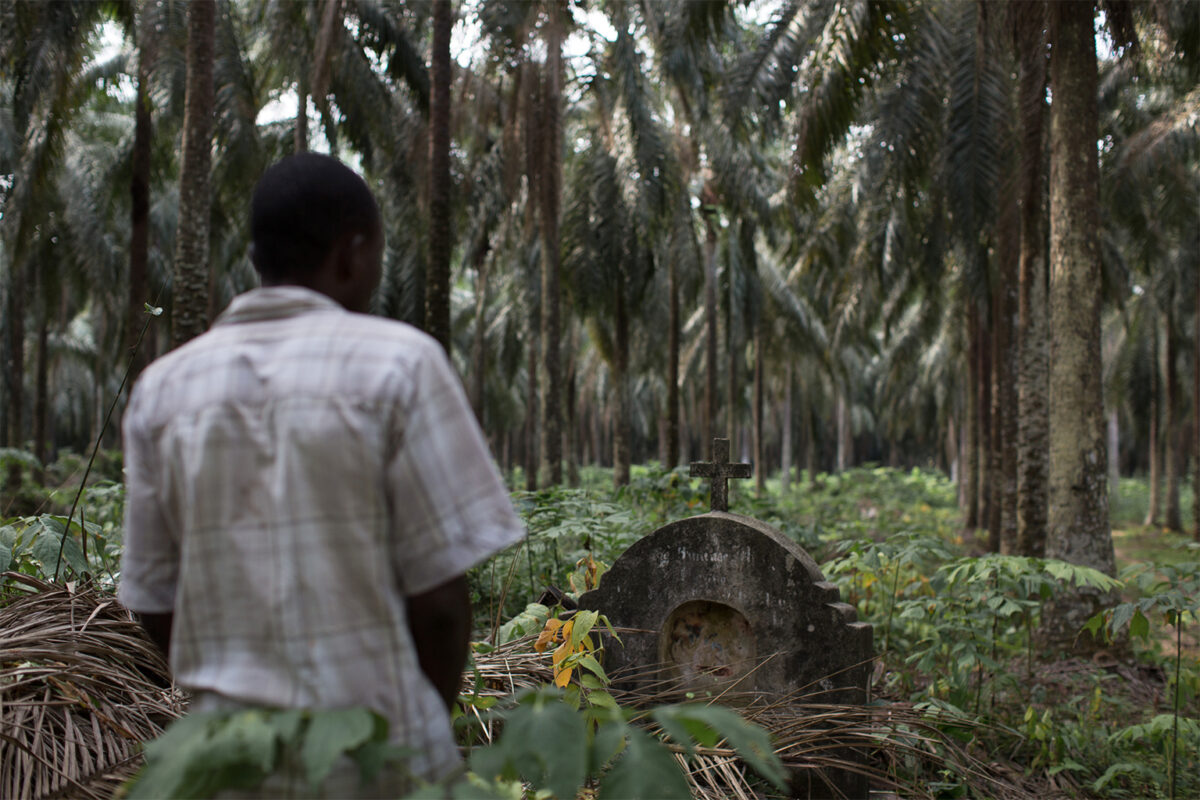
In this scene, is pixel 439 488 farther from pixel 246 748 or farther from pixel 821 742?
pixel 821 742

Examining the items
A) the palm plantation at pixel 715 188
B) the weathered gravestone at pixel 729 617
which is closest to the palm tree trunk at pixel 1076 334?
the palm plantation at pixel 715 188

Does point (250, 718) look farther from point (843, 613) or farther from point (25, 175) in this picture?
point (25, 175)

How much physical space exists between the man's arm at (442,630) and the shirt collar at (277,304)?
0.53m

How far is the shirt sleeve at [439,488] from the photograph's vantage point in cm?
155

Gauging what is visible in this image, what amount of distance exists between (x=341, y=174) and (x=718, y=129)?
662 inches

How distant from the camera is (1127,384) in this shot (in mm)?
26188

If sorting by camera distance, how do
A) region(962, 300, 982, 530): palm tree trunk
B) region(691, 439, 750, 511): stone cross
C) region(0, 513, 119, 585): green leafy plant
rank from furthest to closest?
region(962, 300, 982, 530): palm tree trunk < region(691, 439, 750, 511): stone cross < region(0, 513, 119, 585): green leafy plant

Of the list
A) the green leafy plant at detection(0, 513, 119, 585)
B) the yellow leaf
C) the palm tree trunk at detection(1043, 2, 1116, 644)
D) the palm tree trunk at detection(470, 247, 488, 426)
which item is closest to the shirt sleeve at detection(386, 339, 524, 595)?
the yellow leaf

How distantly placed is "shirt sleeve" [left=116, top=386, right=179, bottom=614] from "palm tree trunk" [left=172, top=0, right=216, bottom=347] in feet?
23.3

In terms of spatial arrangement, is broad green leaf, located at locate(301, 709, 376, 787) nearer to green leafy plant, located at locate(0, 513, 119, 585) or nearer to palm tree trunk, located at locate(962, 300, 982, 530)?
green leafy plant, located at locate(0, 513, 119, 585)

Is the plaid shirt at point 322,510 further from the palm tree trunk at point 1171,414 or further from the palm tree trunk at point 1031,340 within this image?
the palm tree trunk at point 1171,414

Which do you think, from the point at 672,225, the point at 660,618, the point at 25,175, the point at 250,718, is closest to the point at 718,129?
the point at 672,225

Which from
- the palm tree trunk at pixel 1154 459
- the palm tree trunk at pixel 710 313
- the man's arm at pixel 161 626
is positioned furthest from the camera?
the palm tree trunk at pixel 1154 459

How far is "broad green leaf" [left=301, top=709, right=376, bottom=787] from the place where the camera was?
52.7 inches
